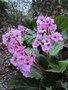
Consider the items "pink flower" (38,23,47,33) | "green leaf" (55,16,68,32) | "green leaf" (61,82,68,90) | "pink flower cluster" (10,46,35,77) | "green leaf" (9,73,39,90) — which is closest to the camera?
"pink flower cluster" (10,46,35,77)

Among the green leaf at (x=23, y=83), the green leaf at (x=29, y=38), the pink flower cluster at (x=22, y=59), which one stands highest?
the pink flower cluster at (x=22, y=59)

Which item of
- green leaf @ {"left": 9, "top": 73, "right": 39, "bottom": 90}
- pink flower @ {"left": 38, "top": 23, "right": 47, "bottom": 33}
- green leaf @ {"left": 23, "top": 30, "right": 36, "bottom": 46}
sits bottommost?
green leaf @ {"left": 9, "top": 73, "right": 39, "bottom": 90}

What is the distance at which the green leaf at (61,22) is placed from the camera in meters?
3.40

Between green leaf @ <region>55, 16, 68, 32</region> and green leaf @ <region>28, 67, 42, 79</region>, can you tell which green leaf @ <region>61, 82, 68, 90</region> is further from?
green leaf @ <region>55, 16, 68, 32</region>

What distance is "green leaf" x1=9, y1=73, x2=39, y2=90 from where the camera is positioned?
236 cm

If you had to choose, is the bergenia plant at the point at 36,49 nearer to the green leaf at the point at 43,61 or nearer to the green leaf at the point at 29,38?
the green leaf at the point at 43,61

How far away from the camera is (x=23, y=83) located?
2375mm

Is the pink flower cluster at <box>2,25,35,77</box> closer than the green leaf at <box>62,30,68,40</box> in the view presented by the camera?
Yes

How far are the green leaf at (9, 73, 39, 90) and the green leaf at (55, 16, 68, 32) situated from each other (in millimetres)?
1262

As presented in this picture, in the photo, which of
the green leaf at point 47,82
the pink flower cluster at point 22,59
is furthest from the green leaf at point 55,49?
the pink flower cluster at point 22,59

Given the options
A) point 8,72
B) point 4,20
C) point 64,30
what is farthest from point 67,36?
point 4,20

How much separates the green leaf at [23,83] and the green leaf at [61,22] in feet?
4.14

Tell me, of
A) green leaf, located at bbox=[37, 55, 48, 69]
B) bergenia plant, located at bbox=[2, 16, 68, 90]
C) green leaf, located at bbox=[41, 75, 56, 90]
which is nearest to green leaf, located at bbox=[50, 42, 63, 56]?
bergenia plant, located at bbox=[2, 16, 68, 90]

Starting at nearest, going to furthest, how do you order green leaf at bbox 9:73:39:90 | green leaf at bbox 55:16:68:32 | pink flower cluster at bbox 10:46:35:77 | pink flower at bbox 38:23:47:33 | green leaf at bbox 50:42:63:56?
pink flower cluster at bbox 10:46:35:77, pink flower at bbox 38:23:47:33, green leaf at bbox 9:73:39:90, green leaf at bbox 50:42:63:56, green leaf at bbox 55:16:68:32
